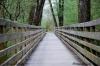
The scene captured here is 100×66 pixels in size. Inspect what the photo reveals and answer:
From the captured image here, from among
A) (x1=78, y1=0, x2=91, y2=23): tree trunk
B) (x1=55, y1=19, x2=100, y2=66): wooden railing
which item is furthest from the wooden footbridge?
(x1=78, y1=0, x2=91, y2=23): tree trunk

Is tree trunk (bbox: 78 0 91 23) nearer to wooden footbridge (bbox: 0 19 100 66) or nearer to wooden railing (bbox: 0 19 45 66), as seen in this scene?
wooden footbridge (bbox: 0 19 100 66)

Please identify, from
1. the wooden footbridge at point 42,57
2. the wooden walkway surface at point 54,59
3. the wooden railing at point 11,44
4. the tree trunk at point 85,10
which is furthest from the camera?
the tree trunk at point 85,10

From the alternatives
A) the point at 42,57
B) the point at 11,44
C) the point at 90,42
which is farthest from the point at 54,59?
the point at 90,42

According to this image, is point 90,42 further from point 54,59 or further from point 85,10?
point 85,10

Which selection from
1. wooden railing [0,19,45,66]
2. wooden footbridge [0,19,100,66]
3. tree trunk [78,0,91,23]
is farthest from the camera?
→ tree trunk [78,0,91,23]

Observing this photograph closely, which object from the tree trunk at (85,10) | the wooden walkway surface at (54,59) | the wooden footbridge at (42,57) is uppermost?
the tree trunk at (85,10)

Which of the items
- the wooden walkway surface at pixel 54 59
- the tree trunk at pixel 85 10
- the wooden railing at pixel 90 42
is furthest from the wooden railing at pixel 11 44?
the tree trunk at pixel 85 10

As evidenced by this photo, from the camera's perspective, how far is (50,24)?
2960 inches

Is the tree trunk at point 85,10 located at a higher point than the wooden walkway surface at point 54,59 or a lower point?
higher

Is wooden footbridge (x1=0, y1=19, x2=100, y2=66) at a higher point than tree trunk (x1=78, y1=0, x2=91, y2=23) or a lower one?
lower

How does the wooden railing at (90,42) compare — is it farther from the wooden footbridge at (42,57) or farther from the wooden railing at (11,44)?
the wooden railing at (11,44)

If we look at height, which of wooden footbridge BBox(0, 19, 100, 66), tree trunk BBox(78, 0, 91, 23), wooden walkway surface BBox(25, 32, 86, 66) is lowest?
wooden walkway surface BBox(25, 32, 86, 66)

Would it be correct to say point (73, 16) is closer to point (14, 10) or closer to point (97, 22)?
point (14, 10)

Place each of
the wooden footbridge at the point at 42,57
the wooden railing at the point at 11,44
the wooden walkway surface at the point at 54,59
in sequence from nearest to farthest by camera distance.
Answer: the wooden railing at the point at 11,44 < the wooden footbridge at the point at 42,57 < the wooden walkway surface at the point at 54,59
